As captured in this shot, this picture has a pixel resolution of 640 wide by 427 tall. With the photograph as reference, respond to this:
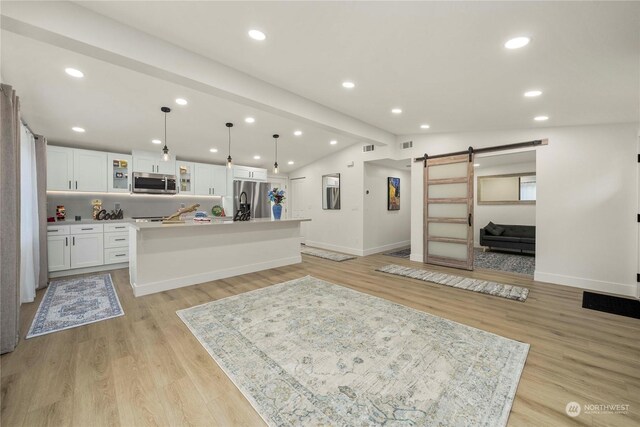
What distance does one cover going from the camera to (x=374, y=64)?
106 inches

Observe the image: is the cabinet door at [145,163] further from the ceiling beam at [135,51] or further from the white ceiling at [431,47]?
the white ceiling at [431,47]

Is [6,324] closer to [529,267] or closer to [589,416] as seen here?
[589,416]

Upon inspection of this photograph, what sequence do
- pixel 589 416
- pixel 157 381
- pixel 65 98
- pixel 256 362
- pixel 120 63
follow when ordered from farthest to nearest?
pixel 65 98 → pixel 120 63 → pixel 256 362 → pixel 157 381 → pixel 589 416

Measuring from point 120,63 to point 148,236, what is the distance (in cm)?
224

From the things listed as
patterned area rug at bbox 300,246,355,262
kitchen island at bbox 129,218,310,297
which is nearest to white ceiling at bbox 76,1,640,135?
kitchen island at bbox 129,218,310,297

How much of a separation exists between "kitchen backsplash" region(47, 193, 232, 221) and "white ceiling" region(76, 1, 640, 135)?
459 cm

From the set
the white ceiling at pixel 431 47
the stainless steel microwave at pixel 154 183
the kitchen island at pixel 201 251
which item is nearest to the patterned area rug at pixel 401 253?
the kitchen island at pixel 201 251

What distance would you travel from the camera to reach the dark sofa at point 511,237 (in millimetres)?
6082

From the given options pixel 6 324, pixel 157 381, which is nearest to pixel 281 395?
pixel 157 381

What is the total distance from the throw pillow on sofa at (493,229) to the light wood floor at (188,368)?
3.47 metres

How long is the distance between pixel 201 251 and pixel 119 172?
3.00 metres

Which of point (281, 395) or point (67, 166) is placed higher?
point (67, 166)

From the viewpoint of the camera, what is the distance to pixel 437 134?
213 inches

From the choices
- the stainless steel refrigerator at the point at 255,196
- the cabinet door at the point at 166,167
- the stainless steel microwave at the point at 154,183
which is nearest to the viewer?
the stainless steel microwave at the point at 154,183
